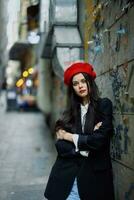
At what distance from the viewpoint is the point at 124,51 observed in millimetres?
4973

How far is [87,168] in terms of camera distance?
3740mm

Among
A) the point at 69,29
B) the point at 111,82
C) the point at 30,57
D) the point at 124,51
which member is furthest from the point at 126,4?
the point at 30,57

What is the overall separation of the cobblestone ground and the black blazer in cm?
402


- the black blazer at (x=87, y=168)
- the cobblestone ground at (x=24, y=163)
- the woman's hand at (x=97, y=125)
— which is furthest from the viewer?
the cobblestone ground at (x=24, y=163)

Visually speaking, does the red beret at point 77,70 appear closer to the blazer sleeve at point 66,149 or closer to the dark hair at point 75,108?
the dark hair at point 75,108

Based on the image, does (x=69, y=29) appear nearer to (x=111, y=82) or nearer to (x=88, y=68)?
(x=111, y=82)

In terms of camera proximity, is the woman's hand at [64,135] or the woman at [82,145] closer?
the woman at [82,145]

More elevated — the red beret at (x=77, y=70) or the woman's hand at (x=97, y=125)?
the red beret at (x=77, y=70)

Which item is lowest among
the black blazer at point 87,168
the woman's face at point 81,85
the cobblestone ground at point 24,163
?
the cobblestone ground at point 24,163

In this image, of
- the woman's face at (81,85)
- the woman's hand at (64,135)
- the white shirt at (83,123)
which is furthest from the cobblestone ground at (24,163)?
the woman's face at (81,85)

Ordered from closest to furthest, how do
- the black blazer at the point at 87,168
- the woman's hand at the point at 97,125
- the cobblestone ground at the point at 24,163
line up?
the black blazer at the point at 87,168
the woman's hand at the point at 97,125
the cobblestone ground at the point at 24,163

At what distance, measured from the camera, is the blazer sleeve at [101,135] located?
12.3ft

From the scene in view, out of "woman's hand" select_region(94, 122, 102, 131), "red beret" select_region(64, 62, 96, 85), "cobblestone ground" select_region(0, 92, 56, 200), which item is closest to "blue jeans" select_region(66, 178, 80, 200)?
"woman's hand" select_region(94, 122, 102, 131)

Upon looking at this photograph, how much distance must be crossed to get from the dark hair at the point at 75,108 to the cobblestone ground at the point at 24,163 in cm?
399
